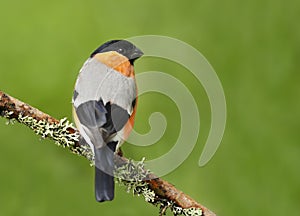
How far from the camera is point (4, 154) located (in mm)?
2502

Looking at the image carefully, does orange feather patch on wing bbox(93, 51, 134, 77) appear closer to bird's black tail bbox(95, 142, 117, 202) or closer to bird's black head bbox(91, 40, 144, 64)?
bird's black head bbox(91, 40, 144, 64)

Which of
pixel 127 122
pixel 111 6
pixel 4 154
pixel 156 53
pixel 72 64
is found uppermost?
pixel 111 6

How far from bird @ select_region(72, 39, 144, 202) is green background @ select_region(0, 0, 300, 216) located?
0.44m

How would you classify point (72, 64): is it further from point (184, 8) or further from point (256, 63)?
point (256, 63)

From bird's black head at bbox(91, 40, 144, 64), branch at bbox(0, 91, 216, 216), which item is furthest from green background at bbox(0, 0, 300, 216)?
branch at bbox(0, 91, 216, 216)

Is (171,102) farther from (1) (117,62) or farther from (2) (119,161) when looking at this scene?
(2) (119,161)

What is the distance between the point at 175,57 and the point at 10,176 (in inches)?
32.2

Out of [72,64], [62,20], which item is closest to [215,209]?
[72,64]

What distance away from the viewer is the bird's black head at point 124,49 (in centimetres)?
221

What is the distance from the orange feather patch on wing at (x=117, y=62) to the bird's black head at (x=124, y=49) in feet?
0.05

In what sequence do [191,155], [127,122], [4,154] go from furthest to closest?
[191,155]
[4,154]
[127,122]

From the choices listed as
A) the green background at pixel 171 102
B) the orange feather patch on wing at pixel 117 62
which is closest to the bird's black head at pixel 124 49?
the orange feather patch on wing at pixel 117 62

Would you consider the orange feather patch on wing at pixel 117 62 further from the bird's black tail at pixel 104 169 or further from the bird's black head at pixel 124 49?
the bird's black tail at pixel 104 169

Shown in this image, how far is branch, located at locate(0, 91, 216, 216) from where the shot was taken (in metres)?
1.81
